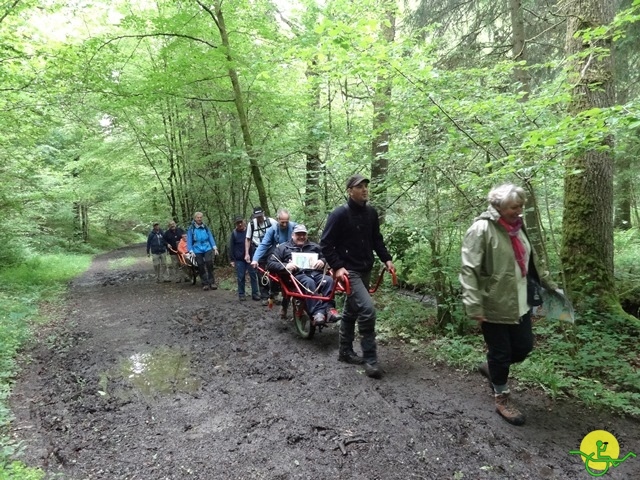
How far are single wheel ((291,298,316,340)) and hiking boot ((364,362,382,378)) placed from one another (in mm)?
1402

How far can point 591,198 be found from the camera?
18.0 ft

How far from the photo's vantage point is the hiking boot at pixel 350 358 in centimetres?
476

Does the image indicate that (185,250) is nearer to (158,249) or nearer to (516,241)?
(158,249)

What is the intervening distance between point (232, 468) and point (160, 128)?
41.5ft

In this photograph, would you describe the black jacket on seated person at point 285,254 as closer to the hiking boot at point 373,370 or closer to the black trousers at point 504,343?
the hiking boot at point 373,370

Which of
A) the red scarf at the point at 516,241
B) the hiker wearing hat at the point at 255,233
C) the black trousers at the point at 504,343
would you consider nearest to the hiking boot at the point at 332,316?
the black trousers at the point at 504,343

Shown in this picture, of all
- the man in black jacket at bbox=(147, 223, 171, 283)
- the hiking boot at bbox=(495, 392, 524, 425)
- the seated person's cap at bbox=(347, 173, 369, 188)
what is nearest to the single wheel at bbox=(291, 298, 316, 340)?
the seated person's cap at bbox=(347, 173, 369, 188)

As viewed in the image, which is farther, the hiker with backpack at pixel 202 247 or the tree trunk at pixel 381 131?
the hiker with backpack at pixel 202 247

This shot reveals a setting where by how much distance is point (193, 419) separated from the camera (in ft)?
12.3

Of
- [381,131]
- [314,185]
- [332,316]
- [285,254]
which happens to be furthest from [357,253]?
[314,185]

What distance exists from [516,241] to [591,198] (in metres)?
3.08

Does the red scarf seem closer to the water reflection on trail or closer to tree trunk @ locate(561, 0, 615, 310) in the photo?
tree trunk @ locate(561, 0, 615, 310)

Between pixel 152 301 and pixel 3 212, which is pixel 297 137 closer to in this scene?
pixel 152 301

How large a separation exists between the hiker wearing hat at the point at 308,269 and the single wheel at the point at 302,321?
38 centimetres
